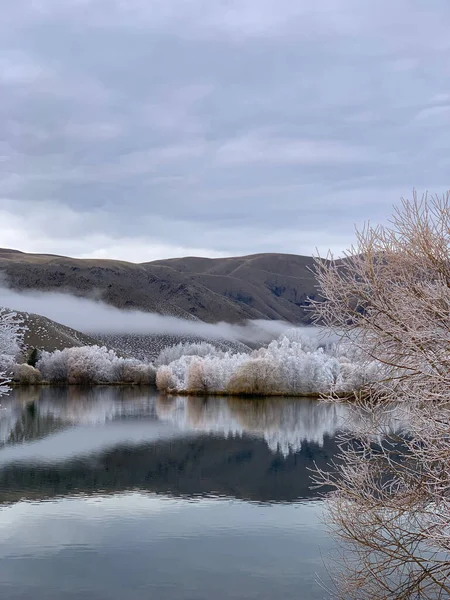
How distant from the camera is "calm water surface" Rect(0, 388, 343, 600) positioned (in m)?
16.5

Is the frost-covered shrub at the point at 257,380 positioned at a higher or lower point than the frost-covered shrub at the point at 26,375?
higher

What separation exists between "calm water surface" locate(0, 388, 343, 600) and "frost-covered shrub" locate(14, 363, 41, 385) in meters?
49.4

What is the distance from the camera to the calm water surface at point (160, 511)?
54.0ft

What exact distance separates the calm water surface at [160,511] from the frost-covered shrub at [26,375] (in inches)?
Answer: 1945

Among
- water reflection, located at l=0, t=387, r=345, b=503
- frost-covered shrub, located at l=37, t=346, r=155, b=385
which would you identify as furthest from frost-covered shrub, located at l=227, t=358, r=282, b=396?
frost-covered shrub, located at l=37, t=346, r=155, b=385

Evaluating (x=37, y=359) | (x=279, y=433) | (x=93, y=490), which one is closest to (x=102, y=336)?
(x=37, y=359)

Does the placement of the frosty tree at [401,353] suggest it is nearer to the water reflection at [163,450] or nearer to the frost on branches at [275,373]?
the water reflection at [163,450]

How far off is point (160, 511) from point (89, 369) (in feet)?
269

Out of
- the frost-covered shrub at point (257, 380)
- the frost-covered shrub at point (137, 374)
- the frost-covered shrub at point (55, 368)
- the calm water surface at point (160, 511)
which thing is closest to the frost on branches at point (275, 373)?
the frost-covered shrub at point (257, 380)

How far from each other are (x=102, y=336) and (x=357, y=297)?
533 feet

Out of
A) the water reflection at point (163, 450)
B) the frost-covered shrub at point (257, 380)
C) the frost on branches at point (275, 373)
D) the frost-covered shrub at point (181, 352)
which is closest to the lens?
the water reflection at point (163, 450)

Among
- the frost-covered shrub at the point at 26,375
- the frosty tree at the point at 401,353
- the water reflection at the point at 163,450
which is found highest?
the frosty tree at the point at 401,353

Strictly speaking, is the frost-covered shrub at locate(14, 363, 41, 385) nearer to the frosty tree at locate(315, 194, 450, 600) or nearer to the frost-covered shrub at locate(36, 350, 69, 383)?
the frost-covered shrub at locate(36, 350, 69, 383)

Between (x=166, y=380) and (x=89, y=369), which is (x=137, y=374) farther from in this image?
(x=166, y=380)
